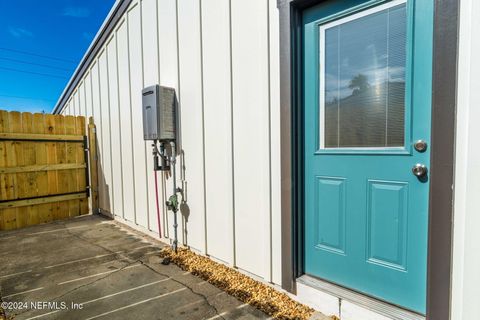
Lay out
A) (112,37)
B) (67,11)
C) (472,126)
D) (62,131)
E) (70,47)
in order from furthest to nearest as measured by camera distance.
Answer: (70,47)
(67,11)
(62,131)
(112,37)
(472,126)

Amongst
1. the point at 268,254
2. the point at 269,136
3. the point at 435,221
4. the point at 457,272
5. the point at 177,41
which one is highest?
the point at 177,41

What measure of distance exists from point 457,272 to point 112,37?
509 centimetres

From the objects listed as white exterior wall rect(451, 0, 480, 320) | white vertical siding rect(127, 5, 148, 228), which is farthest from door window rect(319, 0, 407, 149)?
white vertical siding rect(127, 5, 148, 228)

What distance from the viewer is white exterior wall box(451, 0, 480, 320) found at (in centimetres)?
121

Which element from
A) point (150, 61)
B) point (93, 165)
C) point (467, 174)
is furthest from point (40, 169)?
point (467, 174)

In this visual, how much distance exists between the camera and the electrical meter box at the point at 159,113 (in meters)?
2.92

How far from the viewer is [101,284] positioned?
2291mm

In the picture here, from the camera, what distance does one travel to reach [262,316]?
1.80 m

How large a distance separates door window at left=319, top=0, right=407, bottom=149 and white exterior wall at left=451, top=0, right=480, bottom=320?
286 mm

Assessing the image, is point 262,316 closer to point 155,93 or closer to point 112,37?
point 155,93

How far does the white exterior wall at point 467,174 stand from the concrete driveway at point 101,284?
116 centimetres

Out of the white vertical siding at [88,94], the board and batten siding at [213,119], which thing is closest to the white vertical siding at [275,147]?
the board and batten siding at [213,119]

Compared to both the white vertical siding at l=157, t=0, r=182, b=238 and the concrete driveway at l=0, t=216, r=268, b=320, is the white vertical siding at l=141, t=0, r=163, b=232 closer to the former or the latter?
the white vertical siding at l=157, t=0, r=182, b=238

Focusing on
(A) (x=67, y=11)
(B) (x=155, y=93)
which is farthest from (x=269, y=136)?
(A) (x=67, y=11)
